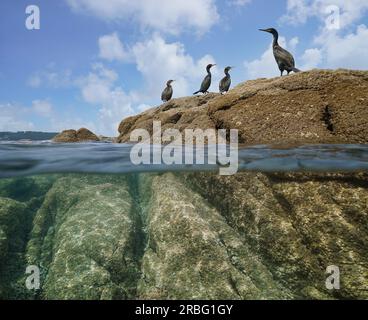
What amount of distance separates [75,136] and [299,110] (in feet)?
41.3

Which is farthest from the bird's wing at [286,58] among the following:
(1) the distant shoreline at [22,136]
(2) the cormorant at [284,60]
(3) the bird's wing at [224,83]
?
(1) the distant shoreline at [22,136]

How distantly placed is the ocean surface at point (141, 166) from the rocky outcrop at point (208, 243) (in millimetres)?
888

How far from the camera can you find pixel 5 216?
29.9 feet

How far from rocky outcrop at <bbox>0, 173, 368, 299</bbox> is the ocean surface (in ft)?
2.91

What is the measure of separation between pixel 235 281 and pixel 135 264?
2433mm

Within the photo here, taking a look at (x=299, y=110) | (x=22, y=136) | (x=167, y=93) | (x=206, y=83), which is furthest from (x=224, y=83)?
(x=22, y=136)

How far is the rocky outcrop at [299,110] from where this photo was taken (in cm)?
1028

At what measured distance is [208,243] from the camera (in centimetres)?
801

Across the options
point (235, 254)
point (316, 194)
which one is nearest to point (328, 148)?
point (316, 194)

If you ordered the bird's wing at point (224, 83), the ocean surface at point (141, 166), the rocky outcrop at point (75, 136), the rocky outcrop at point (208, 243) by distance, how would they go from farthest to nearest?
the rocky outcrop at point (75, 136), the bird's wing at point (224, 83), the ocean surface at point (141, 166), the rocky outcrop at point (208, 243)

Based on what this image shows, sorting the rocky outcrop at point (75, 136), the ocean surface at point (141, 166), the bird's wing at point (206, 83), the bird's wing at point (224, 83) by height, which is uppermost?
the bird's wing at point (206, 83)

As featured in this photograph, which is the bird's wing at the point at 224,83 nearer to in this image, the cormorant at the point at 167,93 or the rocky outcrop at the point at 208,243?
the cormorant at the point at 167,93
